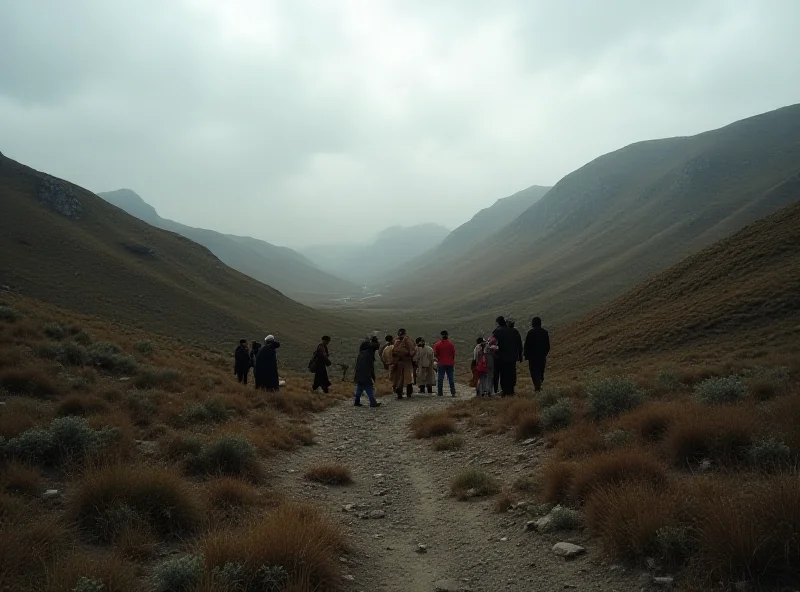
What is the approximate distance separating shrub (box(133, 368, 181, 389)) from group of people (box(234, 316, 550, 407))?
9.04 feet

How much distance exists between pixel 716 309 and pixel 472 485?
26980mm

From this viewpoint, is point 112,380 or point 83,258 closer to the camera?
point 112,380

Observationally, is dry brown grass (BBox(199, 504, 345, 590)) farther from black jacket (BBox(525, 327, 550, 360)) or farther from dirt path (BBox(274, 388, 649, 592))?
black jacket (BBox(525, 327, 550, 360))

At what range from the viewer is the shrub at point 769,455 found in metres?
4.88

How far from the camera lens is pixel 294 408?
13.7 m

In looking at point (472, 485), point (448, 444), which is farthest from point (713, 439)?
point (448, 444)

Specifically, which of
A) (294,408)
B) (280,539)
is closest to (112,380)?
(294,408)

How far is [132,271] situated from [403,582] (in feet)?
239

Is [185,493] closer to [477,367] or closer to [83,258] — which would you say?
[477,367]

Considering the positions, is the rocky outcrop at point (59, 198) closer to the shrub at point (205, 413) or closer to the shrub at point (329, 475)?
the shrub at point (205, 413)

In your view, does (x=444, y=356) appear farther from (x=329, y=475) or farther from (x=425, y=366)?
(x=329, y=475)

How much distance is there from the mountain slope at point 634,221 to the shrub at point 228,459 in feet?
254

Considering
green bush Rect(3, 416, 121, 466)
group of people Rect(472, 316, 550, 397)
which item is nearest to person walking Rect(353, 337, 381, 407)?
group of people Rect(472, 316, 550, 397)

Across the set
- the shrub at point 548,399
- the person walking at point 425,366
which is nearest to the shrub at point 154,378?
the person walking at point 425,366
